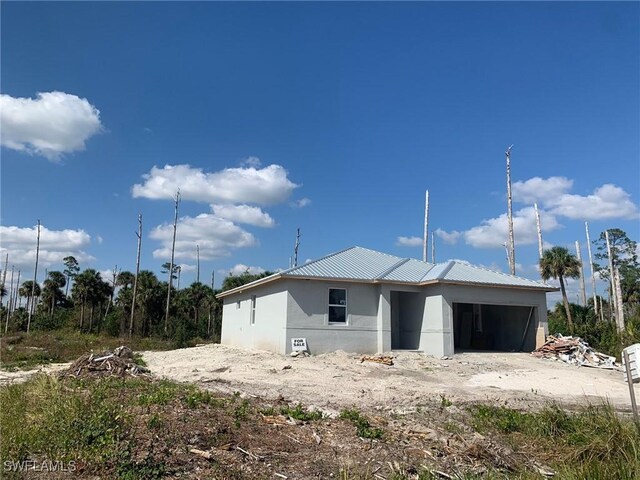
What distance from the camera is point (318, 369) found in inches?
606

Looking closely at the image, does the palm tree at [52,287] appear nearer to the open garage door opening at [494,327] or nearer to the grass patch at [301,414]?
the open garage door opening at [494,327]

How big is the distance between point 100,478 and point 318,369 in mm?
10713

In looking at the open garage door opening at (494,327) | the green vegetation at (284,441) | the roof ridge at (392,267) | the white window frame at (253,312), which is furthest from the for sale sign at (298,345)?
the green vegetation at (284,441)

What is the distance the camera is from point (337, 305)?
19469 mm

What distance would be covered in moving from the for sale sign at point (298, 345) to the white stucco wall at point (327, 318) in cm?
14

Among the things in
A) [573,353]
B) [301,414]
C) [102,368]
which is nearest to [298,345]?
[102,368]

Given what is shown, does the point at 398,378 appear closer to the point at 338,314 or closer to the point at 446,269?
the point at 338,314

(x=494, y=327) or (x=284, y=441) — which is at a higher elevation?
(x=494, y=327)

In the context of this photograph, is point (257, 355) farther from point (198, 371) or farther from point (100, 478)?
point (100, 478)

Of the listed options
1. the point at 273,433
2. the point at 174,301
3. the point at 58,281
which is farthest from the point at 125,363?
the point at 58,281

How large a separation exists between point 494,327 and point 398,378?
12.2 m

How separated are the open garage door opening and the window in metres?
7.40

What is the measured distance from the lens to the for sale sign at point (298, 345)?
18344mm

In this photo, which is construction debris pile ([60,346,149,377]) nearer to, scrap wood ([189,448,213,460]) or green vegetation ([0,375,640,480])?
green vegetation ([0,375,640,480])
